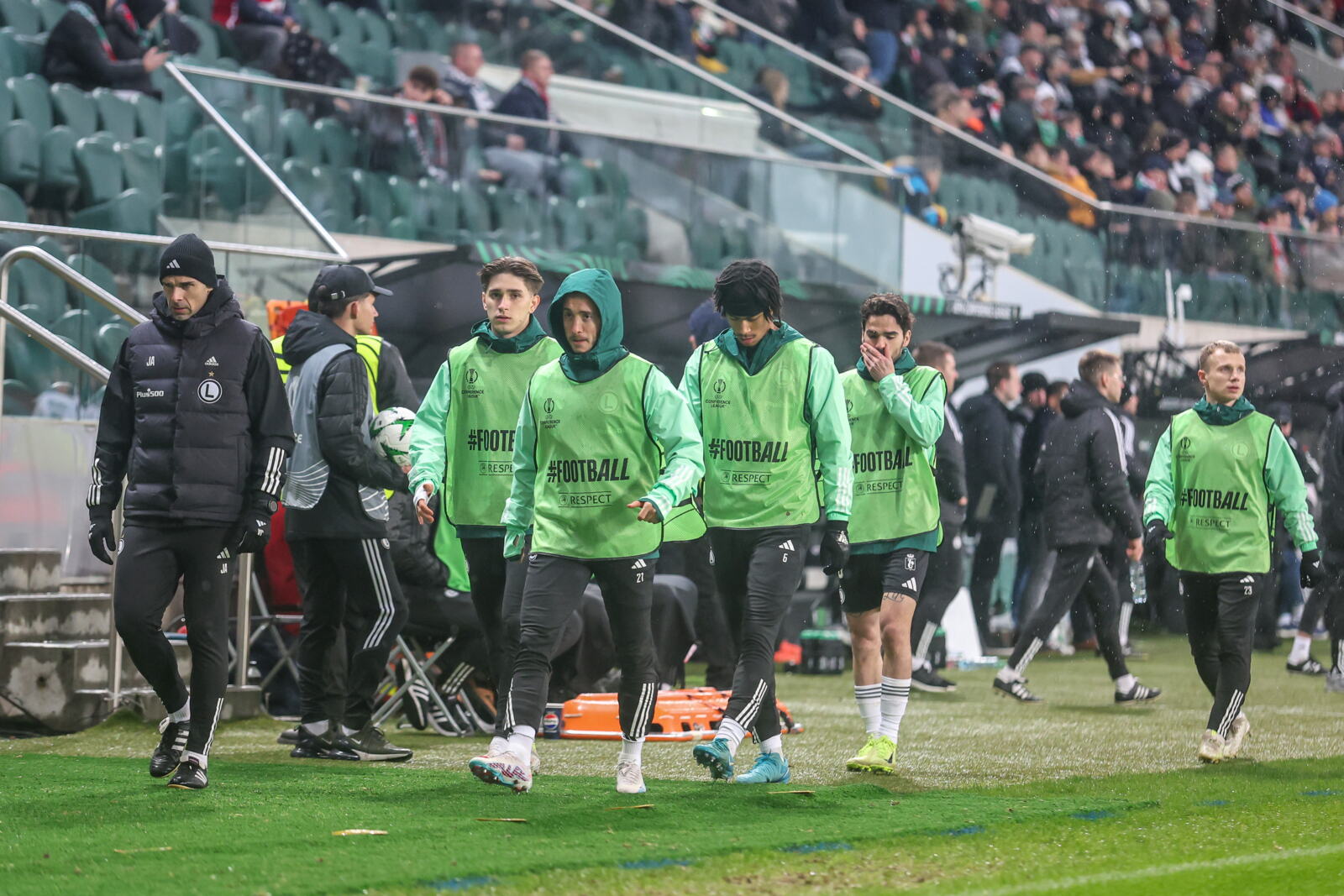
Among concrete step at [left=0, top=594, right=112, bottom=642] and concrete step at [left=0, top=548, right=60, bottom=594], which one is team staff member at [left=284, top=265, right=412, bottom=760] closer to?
concrete step at [left=0, top=594, right=112, bottom=642]

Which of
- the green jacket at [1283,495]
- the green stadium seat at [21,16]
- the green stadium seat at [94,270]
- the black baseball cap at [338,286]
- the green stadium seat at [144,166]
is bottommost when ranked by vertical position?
the green jacket at [1283,495]

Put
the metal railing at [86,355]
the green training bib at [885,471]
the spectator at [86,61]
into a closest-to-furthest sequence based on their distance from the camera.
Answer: the green training bib at [885,471]
the metal railing at [86,355]
the spectator at [86,61]

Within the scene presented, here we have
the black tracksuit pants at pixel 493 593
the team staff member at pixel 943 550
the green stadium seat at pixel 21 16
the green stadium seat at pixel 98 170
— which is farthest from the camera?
the green stadium seat at pixel 21 16

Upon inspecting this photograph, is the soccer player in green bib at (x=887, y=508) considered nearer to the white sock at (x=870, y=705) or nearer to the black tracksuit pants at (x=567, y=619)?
the white sock at (x=870, y=705)

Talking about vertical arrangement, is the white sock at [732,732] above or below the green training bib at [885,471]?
below

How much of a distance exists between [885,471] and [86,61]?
786 cm

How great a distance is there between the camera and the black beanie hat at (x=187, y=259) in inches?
234

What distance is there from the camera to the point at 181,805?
216 inches

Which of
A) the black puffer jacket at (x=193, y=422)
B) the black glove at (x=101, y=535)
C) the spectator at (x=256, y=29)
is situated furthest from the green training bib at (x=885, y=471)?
the spectator at (x=256, y=29)

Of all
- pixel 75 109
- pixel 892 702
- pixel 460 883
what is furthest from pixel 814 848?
pixel 75 109

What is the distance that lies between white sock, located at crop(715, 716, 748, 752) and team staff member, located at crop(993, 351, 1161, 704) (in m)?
4.52

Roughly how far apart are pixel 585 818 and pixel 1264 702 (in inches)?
242

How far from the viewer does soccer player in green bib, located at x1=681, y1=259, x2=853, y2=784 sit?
19.9 feet

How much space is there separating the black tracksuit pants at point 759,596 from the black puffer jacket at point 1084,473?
462cm
